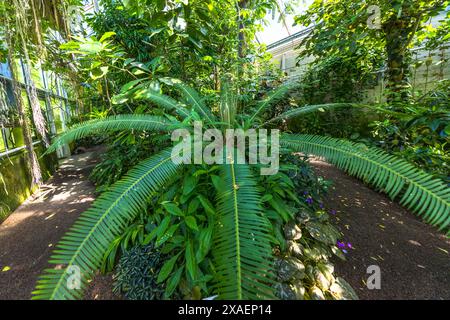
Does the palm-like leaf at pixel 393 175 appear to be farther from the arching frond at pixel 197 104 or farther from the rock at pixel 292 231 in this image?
the arching frond at pixel 197 104

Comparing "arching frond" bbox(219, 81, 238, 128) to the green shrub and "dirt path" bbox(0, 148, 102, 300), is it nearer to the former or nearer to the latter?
the green shrub

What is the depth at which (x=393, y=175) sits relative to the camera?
2.89ft

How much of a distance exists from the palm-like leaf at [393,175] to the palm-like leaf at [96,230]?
888 mm

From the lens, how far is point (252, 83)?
3.34 metres

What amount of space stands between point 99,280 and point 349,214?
6.98 feet

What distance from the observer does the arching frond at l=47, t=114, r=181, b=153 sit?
125cm

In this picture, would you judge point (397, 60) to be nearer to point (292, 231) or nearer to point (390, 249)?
point (390, 249)

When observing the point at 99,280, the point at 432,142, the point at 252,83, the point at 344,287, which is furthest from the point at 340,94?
the point at 99,280

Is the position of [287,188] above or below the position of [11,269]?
above

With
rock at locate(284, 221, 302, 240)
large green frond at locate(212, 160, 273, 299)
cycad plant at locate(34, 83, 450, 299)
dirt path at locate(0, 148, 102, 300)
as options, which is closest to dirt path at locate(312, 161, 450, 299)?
rock at locate(284, 221, 302, 240)

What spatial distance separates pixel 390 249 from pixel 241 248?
5.01 ft

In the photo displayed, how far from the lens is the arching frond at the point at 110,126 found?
1.25 metres
